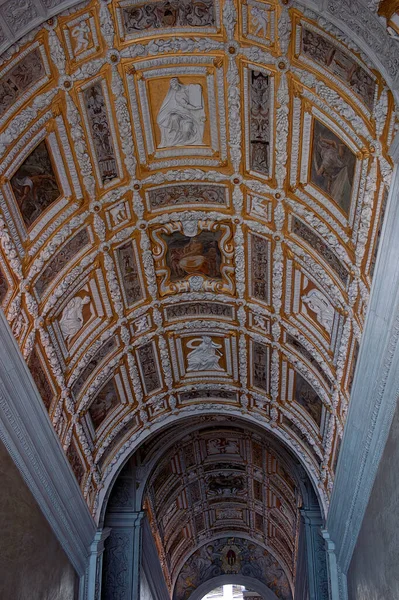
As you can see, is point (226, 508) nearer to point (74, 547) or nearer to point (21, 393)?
point (74, 547)

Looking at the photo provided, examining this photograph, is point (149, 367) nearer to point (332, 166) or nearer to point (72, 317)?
point (72, 317)

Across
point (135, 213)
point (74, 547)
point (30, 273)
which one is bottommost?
point (74, 547)

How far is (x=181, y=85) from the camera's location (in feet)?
33.7

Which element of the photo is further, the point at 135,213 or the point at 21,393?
the point at 135,213

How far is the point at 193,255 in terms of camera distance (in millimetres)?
13625

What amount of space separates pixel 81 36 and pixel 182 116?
6.89 ft

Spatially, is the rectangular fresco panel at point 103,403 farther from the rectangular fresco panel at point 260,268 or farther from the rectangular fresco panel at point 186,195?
the rectangular fresco panel at point 186,195

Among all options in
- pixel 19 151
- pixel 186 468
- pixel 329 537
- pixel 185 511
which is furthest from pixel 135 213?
pixel 185 511

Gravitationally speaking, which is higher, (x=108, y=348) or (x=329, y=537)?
(x=108, y=348)

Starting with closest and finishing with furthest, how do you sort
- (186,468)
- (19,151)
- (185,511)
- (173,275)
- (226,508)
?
(19,151)
(173,275)
(186,468)
(185,511)
(226,508)

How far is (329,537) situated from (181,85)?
37.6 feet

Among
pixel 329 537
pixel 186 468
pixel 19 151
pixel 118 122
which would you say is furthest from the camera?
pixel 186 468

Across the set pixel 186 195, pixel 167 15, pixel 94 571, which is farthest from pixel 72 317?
pixel 94 571

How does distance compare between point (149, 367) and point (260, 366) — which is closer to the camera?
point (260, 366)
